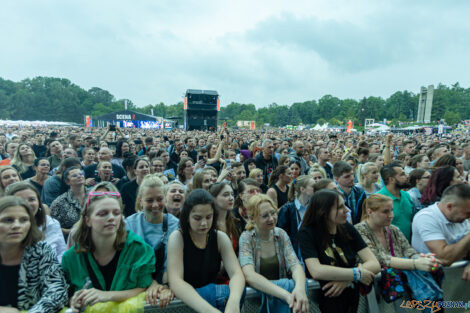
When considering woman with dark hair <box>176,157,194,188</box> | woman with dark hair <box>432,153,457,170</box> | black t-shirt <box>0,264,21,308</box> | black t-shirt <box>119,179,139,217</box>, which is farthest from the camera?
woman with dark hair <box>176,157,194,188</box>

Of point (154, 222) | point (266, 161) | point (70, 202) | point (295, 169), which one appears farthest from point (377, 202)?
point (266, 161)

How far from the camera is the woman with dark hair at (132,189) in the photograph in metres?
4.56

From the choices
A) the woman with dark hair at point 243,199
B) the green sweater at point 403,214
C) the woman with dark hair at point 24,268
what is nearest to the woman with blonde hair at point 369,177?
the green sweater at point 403,214

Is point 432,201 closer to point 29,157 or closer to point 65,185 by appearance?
point 65,185

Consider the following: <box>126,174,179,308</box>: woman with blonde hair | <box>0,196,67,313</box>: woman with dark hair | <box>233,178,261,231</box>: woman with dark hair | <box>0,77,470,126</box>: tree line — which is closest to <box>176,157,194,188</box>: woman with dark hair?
<box>233,178,261,231</box>: woman with dark hair

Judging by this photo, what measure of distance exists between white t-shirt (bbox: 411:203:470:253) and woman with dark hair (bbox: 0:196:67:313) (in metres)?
3.30

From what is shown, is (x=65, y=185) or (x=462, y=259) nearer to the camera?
(x=462, y=259)

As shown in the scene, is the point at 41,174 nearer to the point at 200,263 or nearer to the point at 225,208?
the point at 225,208

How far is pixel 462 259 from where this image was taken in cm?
280

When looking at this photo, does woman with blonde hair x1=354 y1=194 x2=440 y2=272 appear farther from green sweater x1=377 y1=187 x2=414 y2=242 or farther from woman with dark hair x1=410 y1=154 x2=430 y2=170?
woman with dark hair x1=410 y1=154 x2=430 y2=170

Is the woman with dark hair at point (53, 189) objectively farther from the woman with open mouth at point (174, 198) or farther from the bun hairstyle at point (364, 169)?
the bun hairstyle at point (364, 169)

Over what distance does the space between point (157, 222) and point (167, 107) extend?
124502 millimetres

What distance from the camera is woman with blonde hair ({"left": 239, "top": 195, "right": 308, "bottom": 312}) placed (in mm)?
2334

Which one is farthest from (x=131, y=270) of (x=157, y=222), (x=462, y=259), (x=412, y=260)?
(x=462, y=259)
